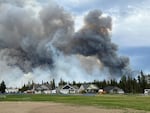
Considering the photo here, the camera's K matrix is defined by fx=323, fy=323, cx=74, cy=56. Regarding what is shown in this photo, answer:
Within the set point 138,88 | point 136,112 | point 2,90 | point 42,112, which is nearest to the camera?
point 136,112

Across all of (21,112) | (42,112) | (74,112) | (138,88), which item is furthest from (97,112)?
(138,88)

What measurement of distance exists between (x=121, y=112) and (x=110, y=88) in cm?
16108

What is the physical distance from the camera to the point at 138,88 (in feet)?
582

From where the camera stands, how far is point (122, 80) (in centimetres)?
19700

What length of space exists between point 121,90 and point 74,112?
150273 millimetres

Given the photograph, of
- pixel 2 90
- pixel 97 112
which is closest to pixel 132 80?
pixel 2 90

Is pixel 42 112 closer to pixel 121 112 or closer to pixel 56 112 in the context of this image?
pixel 56 112

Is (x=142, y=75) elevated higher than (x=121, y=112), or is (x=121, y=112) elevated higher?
(x=142, y=75)

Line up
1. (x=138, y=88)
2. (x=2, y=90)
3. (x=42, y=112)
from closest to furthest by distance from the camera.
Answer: (x=42, y=112), (x=138, y=88), (x=2, y=90)

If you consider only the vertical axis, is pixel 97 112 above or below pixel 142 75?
below

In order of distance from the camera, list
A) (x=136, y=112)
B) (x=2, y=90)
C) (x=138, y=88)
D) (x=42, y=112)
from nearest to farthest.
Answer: (x=136, y=112) < (x=42, y=112) < (x=138, y=88) < (x=2, y=90)

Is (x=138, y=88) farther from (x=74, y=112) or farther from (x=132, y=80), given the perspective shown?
(x=74, y=112)

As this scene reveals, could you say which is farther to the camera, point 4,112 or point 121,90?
point 121,90

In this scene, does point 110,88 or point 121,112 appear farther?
point 110,88
